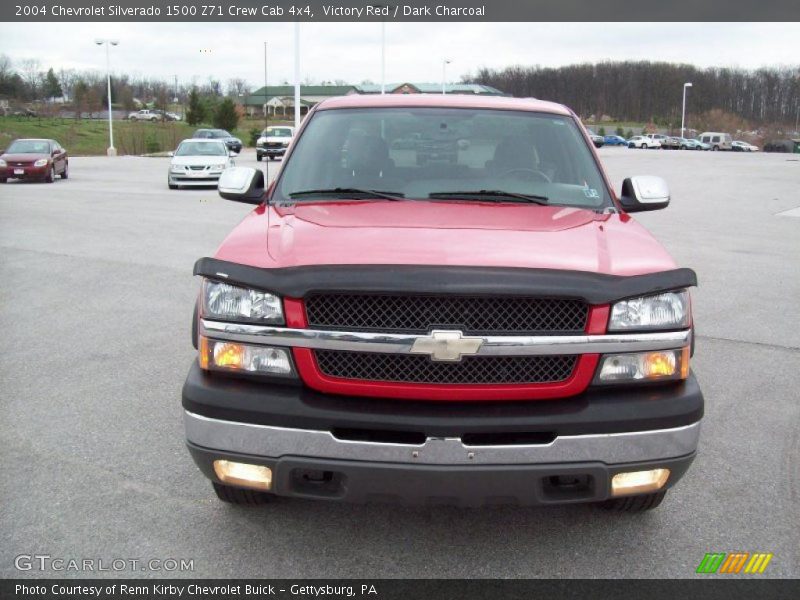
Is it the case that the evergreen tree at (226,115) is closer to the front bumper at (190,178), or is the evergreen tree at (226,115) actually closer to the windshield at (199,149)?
the windshield at (199,149)

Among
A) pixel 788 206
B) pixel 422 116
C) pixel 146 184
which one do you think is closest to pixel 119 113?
pixel 146 184

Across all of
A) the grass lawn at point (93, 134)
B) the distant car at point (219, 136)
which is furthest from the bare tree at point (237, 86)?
the distant car at point (219, 136)

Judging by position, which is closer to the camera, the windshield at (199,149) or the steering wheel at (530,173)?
the steering wheel at (530,173)

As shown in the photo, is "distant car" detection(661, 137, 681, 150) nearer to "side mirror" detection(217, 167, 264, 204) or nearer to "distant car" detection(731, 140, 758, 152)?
"distant car" detection(731, 140, 758, 152)

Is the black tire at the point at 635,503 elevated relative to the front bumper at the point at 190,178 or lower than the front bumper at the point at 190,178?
lower

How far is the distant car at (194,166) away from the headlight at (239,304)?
21838mm

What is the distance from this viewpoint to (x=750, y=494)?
3967 mm

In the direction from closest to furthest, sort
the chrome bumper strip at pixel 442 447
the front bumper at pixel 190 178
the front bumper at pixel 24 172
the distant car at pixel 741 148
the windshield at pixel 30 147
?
the chrome bumper strip at pixel 442 447, the front bumper at pixel 190 178, the front bumper at pixel 24 172, the windshield at pixel 30 147, the distant car at pixel 741 148

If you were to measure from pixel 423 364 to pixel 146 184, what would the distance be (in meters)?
25.6

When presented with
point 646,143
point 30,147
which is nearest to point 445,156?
point 30,147

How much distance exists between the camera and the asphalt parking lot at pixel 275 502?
3.34 metres

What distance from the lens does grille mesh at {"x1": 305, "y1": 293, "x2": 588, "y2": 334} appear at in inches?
117

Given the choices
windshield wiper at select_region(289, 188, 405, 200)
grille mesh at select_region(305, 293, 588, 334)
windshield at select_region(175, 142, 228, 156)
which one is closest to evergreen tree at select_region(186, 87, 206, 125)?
windshield at select_region(175, 142, 228, 156)

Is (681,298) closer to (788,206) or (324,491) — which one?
(324,491)
